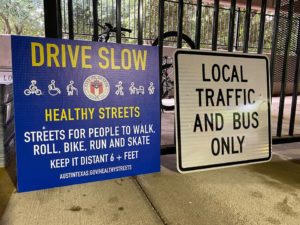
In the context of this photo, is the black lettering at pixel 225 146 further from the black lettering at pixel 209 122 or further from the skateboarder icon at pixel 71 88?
the skateboarder icon at pixel 71 88

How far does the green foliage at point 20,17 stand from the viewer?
5.32 m

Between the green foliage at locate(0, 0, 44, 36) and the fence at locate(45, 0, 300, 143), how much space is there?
5.28ft

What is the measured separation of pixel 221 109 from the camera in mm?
1430

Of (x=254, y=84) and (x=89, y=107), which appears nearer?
(x=89, y=107)

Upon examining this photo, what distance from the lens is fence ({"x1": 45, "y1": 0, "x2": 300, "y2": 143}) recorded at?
150 centimetres

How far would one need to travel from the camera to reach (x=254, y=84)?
152cm

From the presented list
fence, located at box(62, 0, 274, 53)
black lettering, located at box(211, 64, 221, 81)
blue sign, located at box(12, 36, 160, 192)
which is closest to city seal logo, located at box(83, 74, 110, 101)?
blue sign, located at box(12, 36, 160, 192)

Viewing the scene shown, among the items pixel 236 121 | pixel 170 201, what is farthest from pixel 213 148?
pixel 170 201

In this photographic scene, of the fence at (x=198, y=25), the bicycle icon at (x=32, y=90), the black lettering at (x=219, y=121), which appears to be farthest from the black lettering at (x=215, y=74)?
the bicycle icon at (x=32, y=90)

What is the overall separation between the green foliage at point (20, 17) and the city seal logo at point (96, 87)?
4684 mm

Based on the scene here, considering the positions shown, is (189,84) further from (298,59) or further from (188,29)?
(188,29)

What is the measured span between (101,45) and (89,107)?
308 mm

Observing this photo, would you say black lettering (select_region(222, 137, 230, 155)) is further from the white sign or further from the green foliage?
the green foliage

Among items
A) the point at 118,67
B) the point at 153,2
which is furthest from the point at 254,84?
the point at 153,2
